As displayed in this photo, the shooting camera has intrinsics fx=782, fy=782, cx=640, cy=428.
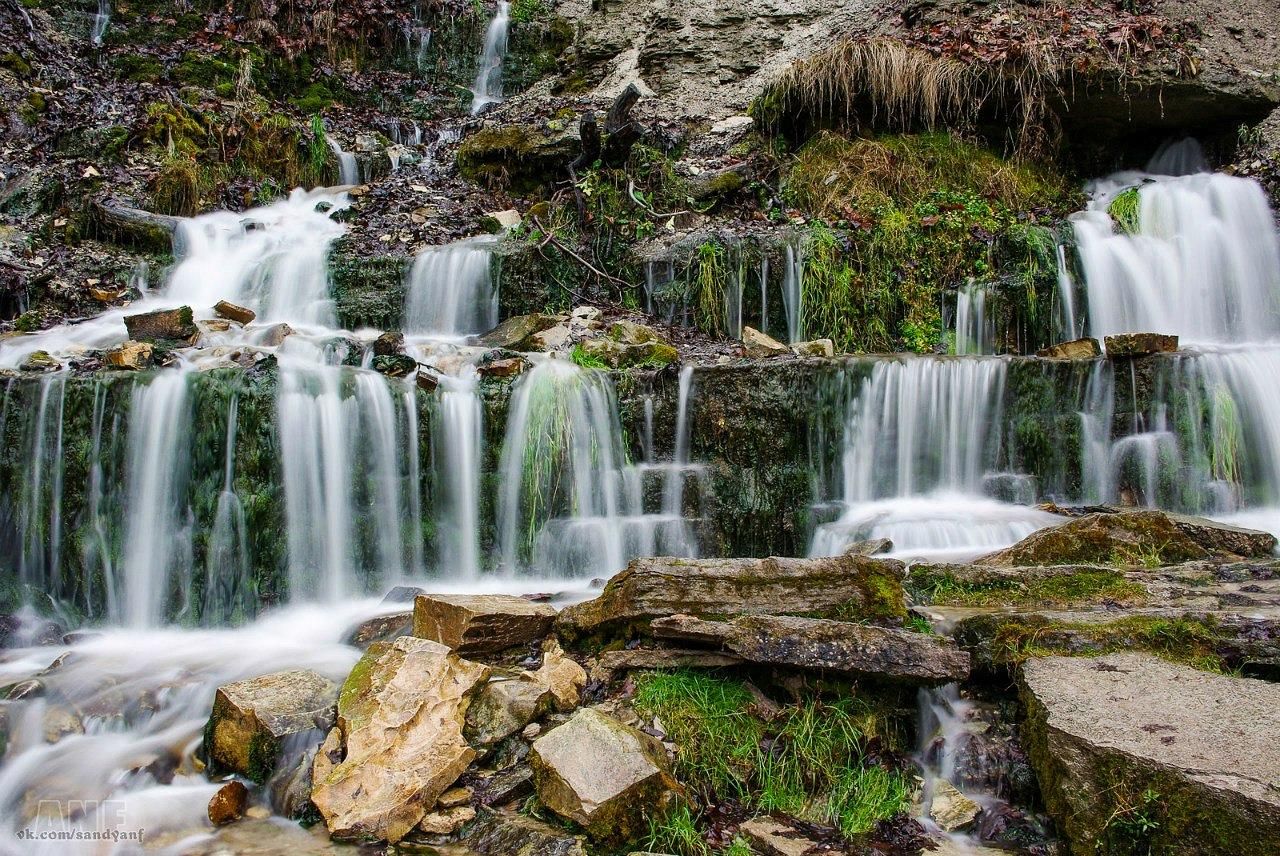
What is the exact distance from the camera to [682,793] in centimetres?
280

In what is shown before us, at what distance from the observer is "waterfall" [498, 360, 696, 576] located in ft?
19.7

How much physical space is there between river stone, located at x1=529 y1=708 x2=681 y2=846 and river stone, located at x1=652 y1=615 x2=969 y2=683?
554 millimetres

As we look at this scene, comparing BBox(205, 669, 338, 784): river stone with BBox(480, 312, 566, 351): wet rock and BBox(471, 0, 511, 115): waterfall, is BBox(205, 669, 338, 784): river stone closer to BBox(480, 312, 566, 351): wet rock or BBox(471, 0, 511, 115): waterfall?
BBox(480, 312, 566, 351): wet rock

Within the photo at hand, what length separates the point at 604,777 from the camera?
2719mm

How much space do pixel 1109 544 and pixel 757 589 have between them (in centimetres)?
223

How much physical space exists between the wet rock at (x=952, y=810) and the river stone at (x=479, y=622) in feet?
6.40

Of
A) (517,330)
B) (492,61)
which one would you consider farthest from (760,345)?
(492,61)

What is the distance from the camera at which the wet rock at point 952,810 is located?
107 inches

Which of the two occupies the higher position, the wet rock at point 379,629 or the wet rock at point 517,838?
the wet rock at point 379,629

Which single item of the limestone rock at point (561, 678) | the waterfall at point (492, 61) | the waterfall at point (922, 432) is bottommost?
the limestone rock at point (561, 678)

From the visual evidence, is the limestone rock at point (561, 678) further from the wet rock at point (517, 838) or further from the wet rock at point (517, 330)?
the wet rock at point (517, 330)

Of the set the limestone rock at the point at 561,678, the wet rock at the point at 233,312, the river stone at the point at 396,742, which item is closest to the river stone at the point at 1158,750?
the limestone rock at the point at 561,678

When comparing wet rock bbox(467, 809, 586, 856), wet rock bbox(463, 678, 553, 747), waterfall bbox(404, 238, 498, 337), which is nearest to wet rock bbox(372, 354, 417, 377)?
waterfall bbox(404, 238, 498, 337)

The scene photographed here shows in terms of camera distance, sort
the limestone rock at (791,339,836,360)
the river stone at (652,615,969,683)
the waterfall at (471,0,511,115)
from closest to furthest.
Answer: the river stone at (652,615,969,683), the limestone rock at (791,339,836,360), the waterfall at (471,0,511,115)
